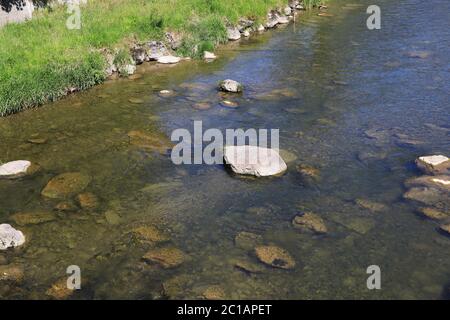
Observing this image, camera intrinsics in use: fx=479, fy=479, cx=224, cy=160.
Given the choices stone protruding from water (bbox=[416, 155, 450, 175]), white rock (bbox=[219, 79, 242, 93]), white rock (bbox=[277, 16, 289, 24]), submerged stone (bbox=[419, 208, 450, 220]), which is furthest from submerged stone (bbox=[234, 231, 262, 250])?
white rock (bbox=[277, 16, 289, 24])

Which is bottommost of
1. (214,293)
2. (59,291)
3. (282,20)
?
(214,293)

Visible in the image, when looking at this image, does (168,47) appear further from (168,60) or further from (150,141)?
(150,141)

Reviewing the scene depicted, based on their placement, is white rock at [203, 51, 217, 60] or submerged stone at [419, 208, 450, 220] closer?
submerged stone at [419, 208, 450, 220]

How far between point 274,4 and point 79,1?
49.7 feet

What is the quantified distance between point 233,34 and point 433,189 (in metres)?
21.4

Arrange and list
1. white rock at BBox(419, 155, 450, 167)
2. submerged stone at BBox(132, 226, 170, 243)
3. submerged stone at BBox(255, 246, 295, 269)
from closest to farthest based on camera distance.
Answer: submerged stone at BBox(255, 246, 295, 269) → submerged stone at BBox(132, 226, 170, 243) → white rock at BBox(419, 155, 450, 167)

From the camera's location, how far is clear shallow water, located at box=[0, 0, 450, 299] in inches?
459

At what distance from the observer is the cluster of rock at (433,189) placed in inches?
536

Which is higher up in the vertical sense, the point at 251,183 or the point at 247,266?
the point at 251,183

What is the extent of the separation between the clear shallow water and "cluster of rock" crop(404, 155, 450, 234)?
1.09 feet

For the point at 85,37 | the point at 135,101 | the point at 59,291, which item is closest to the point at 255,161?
the point at 59,291

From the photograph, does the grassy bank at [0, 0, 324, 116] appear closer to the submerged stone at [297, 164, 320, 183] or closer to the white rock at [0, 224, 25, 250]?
the white rock at [0, 224, 25, 250]

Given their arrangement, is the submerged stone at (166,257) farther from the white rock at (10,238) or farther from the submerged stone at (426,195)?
the submerged stone at (426,195)

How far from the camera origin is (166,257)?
12.4 meters
